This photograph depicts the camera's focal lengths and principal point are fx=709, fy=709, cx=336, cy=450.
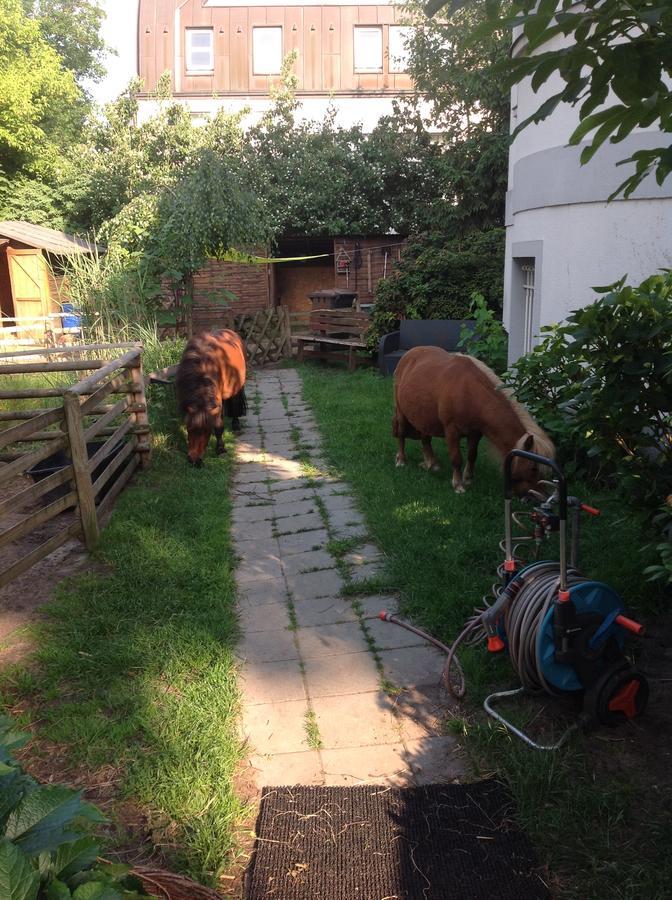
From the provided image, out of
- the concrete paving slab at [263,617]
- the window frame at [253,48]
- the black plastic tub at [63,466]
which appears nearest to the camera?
the concrete paving slab at [263,617]

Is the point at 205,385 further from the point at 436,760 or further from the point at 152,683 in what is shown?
the point at 436,760

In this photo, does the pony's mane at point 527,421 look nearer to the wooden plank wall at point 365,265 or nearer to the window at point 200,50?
the wooden plank wall at point 365,265

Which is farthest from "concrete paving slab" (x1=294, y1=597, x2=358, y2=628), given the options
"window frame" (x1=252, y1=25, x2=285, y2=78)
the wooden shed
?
"window frame" (x1=252, y1=25, x2=285, y2=78)

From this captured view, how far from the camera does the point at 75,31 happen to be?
30.1 meters

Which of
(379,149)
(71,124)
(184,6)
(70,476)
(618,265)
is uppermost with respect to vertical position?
(184,6)

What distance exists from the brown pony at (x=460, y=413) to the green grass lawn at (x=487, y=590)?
0.39 m

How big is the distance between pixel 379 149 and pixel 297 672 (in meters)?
19.7

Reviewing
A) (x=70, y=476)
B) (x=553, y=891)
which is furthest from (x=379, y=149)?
(x=553, y=891)

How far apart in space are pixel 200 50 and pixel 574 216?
24.8 m

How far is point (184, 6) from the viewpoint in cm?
2641

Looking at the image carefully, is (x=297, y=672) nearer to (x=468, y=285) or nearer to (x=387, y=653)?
(x=387, y=653)

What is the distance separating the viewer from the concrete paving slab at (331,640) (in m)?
4.12

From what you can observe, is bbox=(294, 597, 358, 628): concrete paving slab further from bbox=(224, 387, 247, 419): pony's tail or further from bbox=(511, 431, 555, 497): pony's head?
bbox=(224, 387, 247, 419): pony's tail

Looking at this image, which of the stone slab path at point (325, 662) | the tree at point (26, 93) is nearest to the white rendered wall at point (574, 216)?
the stone slab path at point (325, 662)
